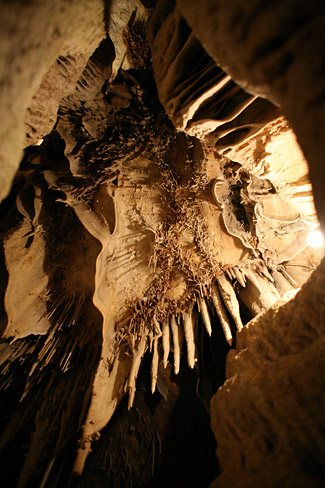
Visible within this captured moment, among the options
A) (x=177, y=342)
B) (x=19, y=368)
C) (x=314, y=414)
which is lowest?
Result: (x=314, y=414)

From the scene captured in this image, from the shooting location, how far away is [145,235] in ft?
9.42

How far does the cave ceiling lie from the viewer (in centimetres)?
217

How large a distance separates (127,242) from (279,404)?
2.12 metres

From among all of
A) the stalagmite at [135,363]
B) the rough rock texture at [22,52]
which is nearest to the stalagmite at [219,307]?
the stalagmite at [135,363]

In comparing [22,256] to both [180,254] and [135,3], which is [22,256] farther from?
[135,3]

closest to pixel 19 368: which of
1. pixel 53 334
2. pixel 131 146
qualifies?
pixel 53 334

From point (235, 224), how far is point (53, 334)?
2.85m

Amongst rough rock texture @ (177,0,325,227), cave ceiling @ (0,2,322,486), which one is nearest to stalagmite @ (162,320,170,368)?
cave ceiling @ (0,2,322,486)

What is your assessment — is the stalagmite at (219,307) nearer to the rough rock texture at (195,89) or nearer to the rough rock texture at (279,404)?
the rough rock texture at (279,404)

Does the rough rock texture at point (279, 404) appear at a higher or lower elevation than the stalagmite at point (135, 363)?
lower

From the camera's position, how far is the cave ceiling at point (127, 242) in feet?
7.11

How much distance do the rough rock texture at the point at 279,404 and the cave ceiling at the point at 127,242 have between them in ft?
1.73

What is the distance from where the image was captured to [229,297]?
278cm

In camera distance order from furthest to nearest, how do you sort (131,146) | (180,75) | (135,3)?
(131,146)
(135,3)
(180,75)
